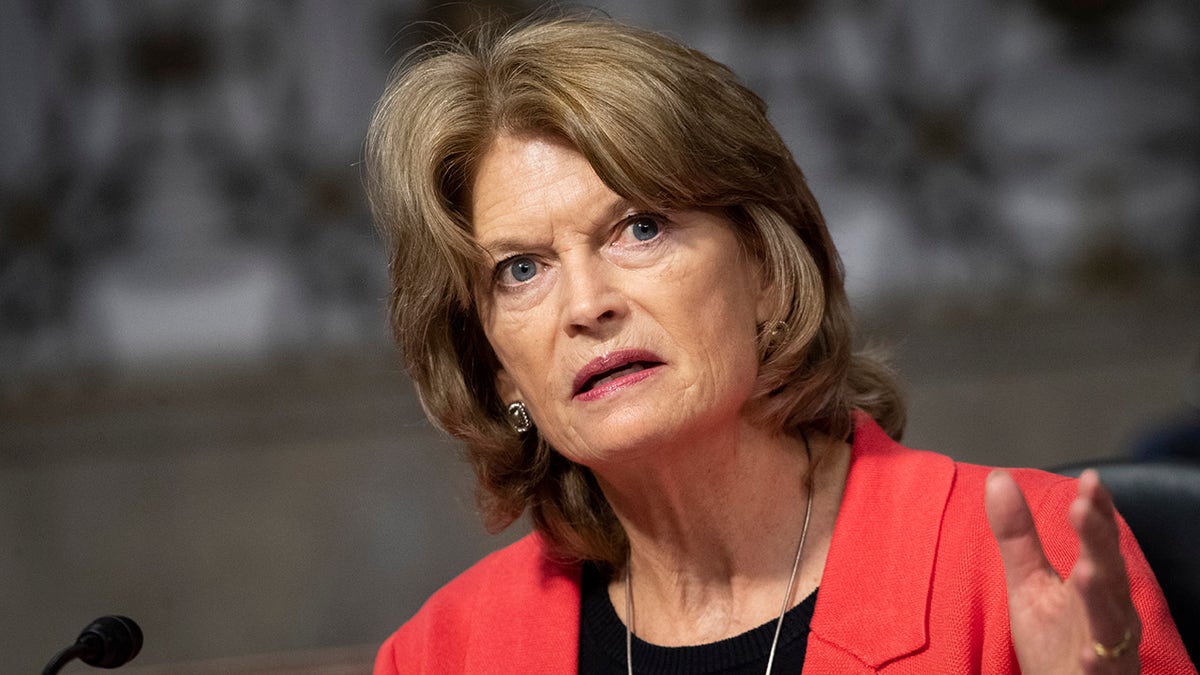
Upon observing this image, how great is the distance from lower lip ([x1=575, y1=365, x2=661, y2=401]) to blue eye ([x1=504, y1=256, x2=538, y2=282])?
0.66 feet

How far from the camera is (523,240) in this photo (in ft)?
6.44

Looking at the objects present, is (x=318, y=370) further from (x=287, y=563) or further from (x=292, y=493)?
(x=287, y=563)

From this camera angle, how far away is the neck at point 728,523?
6.66ft

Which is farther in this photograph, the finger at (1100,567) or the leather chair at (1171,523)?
the leather chair at (1171,523)

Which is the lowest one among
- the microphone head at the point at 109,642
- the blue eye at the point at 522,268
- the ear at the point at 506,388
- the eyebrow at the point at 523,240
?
the microphone head at the point at 109,642

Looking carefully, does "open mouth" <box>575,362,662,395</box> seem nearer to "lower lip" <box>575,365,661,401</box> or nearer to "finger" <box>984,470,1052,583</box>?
"lower lip" <box>575,365,661,401</box>

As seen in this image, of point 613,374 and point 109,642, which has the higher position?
point 613,374

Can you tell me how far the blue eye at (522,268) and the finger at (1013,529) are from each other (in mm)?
786

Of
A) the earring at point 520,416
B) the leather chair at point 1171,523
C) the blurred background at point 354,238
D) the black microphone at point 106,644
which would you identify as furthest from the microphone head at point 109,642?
the blurred background at point 354,238

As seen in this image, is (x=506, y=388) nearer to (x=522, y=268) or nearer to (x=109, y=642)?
(x=522, y=268)

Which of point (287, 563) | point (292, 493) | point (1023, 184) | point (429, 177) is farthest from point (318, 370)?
point (429, 177)

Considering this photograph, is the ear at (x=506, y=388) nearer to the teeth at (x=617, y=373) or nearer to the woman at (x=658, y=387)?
the woman at (x=658, y=387)

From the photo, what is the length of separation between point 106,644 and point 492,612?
26.2 inches

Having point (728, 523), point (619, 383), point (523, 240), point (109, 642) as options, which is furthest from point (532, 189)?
point (109, 642)
